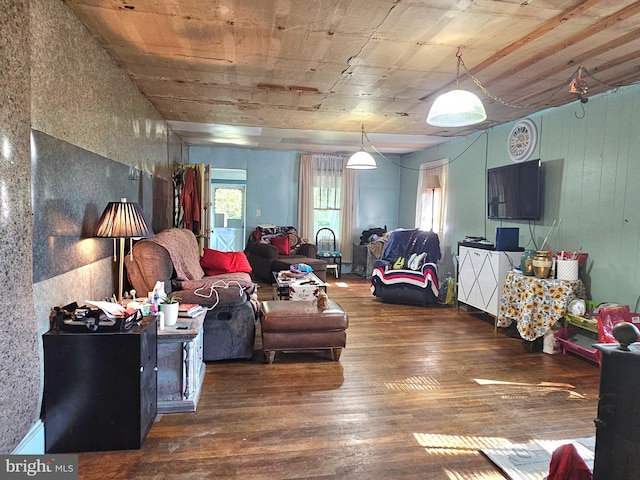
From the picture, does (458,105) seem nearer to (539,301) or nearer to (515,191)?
(539,301)

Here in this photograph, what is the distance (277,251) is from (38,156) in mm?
5039

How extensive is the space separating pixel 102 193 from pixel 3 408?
1.55 metres

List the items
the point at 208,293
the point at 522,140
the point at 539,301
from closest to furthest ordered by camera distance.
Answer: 1. the point at 208,293
2. the point at 539,301
3. the point at 522,140

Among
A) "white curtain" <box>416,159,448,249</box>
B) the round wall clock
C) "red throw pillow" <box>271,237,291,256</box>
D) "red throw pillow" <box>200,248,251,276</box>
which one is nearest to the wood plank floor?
"red throw pillow" <box>200,248,251,276</box>

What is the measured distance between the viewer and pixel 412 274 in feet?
18.3

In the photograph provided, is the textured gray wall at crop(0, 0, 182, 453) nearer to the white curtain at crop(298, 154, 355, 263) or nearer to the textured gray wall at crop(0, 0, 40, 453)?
the textured gray wall at crop(0, 0, 40, 453)

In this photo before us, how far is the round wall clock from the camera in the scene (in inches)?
180

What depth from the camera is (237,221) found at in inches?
316

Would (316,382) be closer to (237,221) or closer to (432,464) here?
(432,464)

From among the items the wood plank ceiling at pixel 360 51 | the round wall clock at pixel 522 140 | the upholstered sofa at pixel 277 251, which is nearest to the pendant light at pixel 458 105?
the wood plank ceiling at pixel 360 51

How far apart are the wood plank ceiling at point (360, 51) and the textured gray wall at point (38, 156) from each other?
0.99 ft

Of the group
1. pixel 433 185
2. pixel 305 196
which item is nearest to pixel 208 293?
pixel 433 185

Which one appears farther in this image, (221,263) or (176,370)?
(221,263)

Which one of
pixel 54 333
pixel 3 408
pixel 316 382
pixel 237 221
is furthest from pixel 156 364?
pixel 237 221
